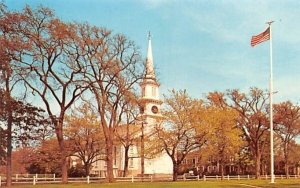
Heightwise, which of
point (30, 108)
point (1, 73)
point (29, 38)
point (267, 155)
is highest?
point (29, 38)

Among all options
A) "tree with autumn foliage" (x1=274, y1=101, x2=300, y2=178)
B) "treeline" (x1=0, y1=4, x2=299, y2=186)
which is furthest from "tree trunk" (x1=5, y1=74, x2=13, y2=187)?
"tree with autumn foliage" (x1=274, y1=101, x2=300, y2=178)

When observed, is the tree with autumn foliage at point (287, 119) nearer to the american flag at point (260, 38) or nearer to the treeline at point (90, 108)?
the treeline at point (90, 108)

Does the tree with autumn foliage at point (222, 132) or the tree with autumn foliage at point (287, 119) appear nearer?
the tree with autumn foliage at point (222, 132)

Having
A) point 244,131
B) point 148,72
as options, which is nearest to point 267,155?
point 244,131

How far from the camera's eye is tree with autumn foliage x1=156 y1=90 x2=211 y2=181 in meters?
53.2

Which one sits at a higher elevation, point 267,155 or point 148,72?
point 148,72

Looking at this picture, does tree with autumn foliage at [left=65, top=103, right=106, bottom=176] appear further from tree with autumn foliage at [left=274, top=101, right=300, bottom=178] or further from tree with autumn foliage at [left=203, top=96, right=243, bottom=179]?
tree with autumn foliage at [left=274, top=101, right=300, bottom=178]

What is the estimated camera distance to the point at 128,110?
52.8 m

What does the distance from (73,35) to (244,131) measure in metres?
37.7

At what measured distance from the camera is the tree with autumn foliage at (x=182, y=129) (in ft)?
174

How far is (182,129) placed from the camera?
53.3 metres

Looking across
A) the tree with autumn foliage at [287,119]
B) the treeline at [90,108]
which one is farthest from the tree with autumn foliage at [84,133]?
the tree with autumn foliage at [287,119]

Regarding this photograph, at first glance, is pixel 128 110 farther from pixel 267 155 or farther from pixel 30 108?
pixel 267 155

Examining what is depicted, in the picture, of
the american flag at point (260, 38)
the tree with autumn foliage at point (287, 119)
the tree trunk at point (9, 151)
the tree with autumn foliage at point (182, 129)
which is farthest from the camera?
the tree with autumn foliage at point (287, 119)
